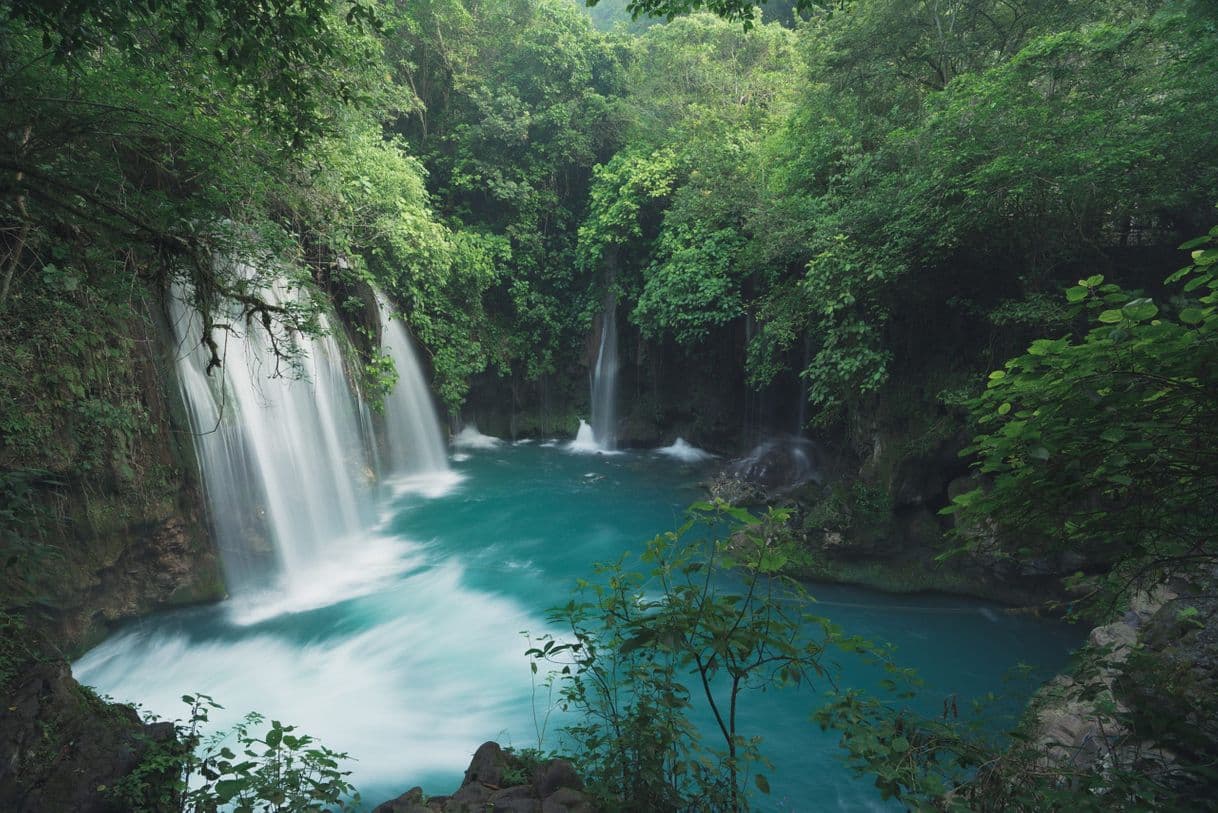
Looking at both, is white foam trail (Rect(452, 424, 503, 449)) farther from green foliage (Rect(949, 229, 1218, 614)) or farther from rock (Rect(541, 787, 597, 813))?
green foliage (Rect(949, 229, 1218, 614))

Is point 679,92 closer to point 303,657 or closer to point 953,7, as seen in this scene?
point 953,7

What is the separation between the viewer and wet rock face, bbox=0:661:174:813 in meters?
3.40

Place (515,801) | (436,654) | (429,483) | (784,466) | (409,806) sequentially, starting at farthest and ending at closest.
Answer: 1. (429,483)
2. (784,466)
3. (436,654)
4. (409,806)
5. (515,801)

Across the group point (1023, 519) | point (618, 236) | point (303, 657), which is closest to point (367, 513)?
point (303, 657)

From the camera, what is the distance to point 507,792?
145 inches


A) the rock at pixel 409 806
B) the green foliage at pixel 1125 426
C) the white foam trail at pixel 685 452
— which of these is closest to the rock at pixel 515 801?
the rock at pixel 409 806

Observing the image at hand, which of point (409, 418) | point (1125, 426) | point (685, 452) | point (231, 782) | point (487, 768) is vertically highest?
point (409, 418)

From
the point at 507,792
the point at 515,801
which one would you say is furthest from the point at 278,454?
the point at 515,801

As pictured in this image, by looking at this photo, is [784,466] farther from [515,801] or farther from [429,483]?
[515,801]

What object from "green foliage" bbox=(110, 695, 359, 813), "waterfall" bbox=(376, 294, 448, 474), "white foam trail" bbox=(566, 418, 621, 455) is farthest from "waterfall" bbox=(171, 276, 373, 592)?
"white foam trail" bbox=(566, 418, 621, 455)

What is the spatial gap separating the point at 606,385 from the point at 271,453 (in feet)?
28.5

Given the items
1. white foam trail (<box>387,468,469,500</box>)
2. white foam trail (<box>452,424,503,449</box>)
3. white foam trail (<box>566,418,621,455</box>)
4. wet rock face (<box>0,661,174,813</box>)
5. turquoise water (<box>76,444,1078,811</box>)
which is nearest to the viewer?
wet rock face (<box>0,661,174,813</box>)

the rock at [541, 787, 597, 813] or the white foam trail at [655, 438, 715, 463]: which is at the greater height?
the white foam trail at [655, 438, 715, 463]

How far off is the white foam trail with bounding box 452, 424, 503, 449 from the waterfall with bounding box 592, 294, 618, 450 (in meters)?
2.91
